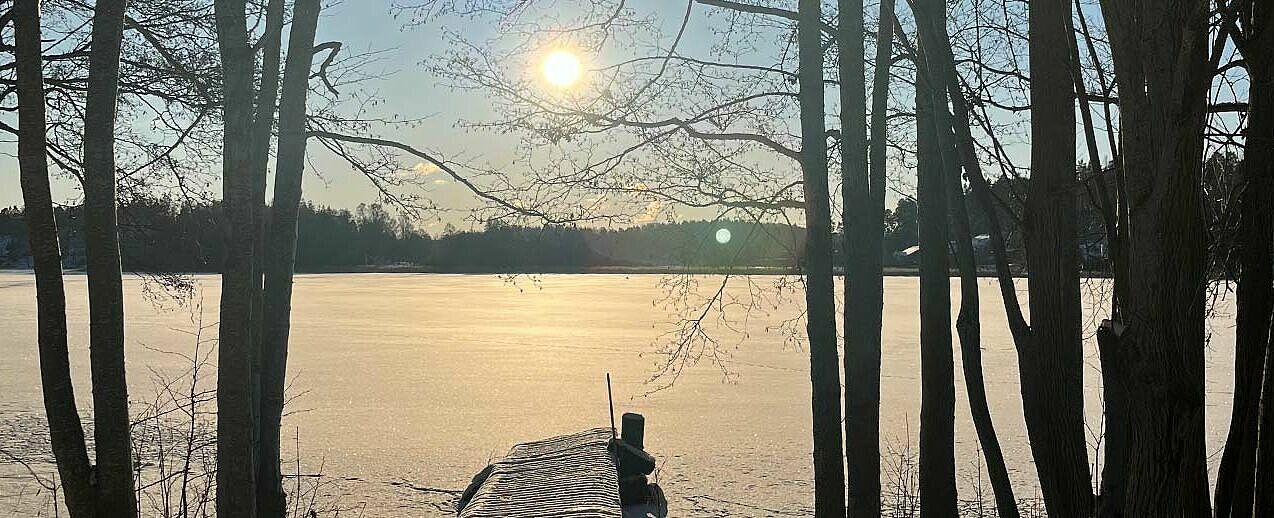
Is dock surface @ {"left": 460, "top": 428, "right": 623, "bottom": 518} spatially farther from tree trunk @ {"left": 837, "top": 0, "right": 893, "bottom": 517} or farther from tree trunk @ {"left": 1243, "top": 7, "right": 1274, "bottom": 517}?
tree trunk @ {"left": 1243, "top": 7, "right": 1274, "bottom": 517}

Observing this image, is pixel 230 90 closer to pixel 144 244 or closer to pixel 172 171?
pixel 172 171

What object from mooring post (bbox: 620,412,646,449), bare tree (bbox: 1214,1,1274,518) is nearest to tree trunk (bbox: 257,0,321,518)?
mooring post (bbox: 620,412,646,449)

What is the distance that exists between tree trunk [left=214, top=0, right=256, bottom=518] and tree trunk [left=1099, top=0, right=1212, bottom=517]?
2742 millimetres

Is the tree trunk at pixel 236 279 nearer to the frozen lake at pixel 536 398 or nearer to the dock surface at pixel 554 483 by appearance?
the dock surface at pixel 554 483

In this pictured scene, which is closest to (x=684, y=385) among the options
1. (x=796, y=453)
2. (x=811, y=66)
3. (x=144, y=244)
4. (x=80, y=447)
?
(x=796, y=453)

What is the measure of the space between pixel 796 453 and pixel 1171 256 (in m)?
7.09

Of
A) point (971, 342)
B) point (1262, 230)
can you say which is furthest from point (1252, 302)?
point (971, 342)

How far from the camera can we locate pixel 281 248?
562 centimetres

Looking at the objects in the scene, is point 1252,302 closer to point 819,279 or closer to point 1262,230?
point 1262,230

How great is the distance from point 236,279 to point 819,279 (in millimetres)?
2990

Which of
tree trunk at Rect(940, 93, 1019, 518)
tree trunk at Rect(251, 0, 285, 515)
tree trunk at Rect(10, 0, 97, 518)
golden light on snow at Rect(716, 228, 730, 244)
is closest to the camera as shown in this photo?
tree trunk at Rect(10, 0, 97, 518)

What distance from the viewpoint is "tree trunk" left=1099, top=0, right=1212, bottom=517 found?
249 cm

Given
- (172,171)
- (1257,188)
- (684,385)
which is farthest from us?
(684,385)

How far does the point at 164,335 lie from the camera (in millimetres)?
19953
